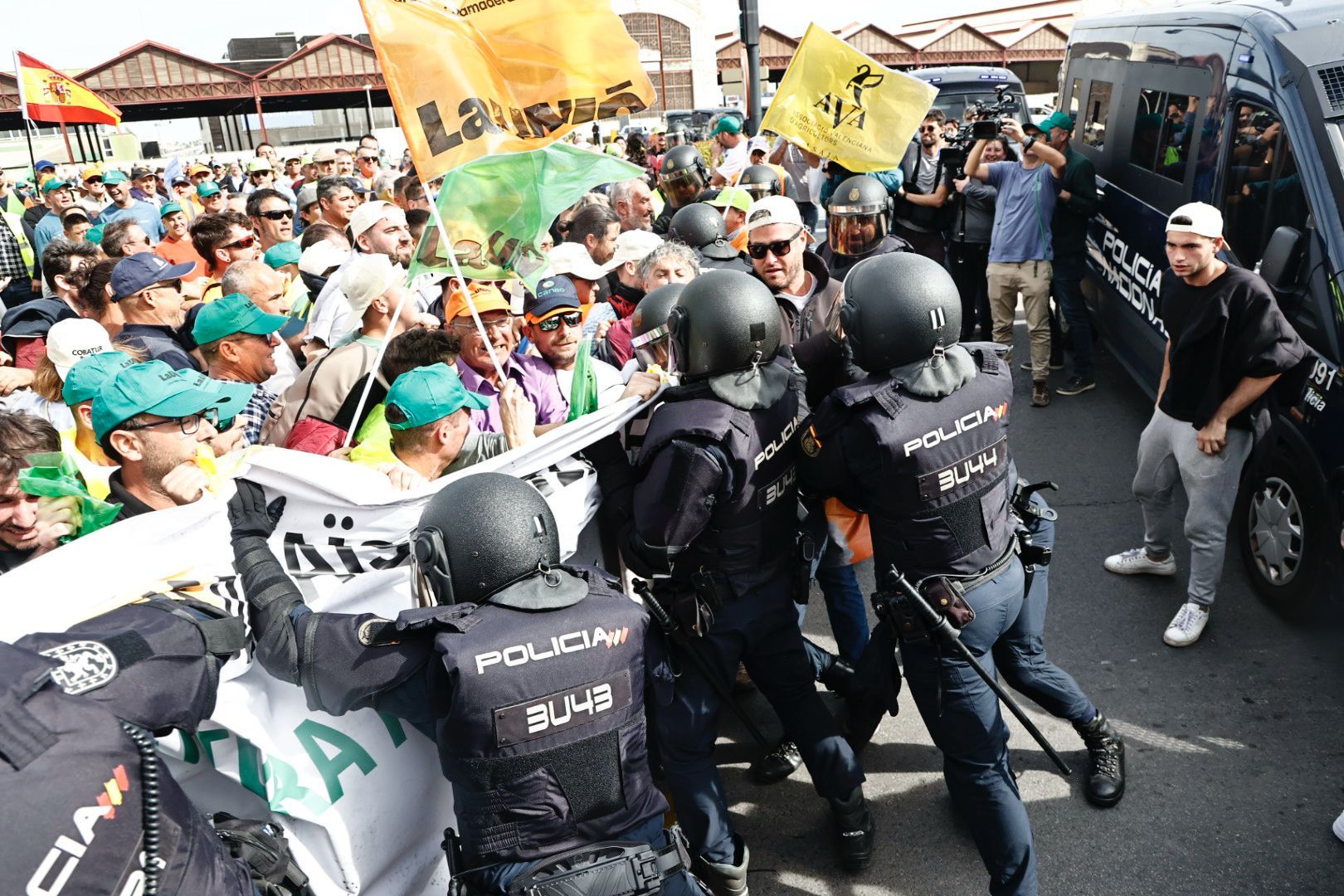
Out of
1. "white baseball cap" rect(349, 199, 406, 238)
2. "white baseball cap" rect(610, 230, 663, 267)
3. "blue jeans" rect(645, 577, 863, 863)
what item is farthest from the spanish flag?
"blue jeans" rect(645, 577, 863, 863)

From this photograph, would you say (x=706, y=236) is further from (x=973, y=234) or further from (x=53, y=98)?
(x=53, y=98)

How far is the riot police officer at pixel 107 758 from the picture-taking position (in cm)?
154

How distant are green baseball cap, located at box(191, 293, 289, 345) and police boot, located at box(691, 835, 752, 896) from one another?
9.53ft

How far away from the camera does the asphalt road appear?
3.42 metres

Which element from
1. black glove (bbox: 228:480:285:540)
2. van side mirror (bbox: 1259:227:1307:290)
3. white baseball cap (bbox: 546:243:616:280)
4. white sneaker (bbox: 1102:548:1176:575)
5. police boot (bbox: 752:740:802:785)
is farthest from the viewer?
white baseball cap (bbox: 546:243:616:280)

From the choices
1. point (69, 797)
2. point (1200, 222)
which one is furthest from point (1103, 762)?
point (69, 797)

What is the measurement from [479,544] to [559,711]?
442 millimetres

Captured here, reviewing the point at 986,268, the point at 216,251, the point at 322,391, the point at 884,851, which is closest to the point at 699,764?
the point at 884,851

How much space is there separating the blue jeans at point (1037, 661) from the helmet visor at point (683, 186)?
19.1 ft

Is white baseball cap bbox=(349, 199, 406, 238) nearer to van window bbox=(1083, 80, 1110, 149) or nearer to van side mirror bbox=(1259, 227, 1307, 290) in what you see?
van side mirror bbox=(1259, 227, 1307, 290)

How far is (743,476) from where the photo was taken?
316cm

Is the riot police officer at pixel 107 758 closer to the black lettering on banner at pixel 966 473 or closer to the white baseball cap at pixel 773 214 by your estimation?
the black lettering on banner at pixel 966 473

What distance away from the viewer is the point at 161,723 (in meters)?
1.99

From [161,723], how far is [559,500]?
1529 mm
